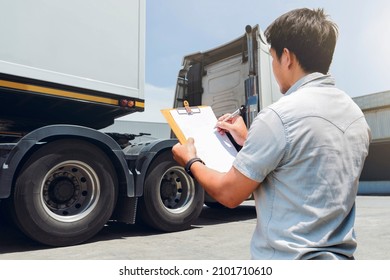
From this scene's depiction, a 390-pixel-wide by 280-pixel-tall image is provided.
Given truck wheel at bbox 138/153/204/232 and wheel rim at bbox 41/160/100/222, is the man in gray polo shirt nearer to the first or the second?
wheel rim at bbox 41/160/100/222

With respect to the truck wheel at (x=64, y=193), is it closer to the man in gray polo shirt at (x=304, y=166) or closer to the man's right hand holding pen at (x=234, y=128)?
the man's right hand holding pen at (x=234, y=128)

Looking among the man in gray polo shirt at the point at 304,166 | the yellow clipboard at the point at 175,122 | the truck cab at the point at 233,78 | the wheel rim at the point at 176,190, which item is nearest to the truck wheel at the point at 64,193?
the wheel rim at the point at 176,190

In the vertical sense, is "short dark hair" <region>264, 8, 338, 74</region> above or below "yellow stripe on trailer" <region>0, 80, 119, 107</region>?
below

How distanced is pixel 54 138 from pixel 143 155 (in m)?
1.10

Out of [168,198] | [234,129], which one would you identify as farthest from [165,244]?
[234,129]

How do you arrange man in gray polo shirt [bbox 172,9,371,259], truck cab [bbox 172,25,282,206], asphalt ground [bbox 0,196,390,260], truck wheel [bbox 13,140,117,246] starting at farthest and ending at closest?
1. truck cab [bbox 172,25,282,206]
2. truck wheel [bbox 13,140,117,246]
3. asphalt ground [bbox 0,196,390,260]
4. man in gray polo shirt [bbox 172,9,371,259]

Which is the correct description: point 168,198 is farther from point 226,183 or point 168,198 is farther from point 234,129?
point 226,183

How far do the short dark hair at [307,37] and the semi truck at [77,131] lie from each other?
9.93ft

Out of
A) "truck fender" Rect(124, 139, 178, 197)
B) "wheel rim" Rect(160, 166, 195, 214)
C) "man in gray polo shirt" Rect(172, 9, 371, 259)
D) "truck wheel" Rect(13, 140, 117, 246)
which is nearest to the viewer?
"man in gray polo shirt" Rect(172, 9, 371, 259)

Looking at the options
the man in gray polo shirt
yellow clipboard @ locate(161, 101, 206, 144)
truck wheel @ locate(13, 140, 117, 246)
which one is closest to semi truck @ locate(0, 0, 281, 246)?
truck wheel @ locate(13, 140, 117, 246)

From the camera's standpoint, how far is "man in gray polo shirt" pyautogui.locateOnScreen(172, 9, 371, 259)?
1020 mm

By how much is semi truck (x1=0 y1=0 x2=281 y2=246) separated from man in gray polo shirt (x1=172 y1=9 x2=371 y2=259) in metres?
2.95

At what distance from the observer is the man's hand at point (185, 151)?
129 centimetres

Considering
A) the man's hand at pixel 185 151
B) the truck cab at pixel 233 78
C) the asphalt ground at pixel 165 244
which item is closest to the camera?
the man's hand at pixel 185 151
